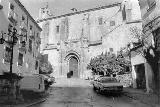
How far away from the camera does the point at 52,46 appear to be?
42.6 metres

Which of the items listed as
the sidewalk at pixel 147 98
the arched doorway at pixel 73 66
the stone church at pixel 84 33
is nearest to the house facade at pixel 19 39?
the stone church at pixel 84 33

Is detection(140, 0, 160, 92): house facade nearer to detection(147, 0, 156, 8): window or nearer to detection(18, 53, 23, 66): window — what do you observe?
detection(147, 0, 156, 8): window

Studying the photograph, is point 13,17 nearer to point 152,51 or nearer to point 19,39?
point 19,39

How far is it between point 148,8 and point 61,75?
26.9m

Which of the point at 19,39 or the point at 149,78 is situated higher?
the point at 19,39

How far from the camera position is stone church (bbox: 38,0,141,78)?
3678 cm

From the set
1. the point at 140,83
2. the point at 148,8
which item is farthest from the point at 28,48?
the point at 148,8

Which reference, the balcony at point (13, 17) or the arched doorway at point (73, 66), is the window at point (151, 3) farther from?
the arched doorway at point (73, 66)

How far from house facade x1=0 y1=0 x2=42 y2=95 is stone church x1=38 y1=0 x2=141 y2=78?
7.73 m

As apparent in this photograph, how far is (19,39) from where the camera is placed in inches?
1021

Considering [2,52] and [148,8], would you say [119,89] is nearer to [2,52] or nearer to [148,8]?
[148,8]

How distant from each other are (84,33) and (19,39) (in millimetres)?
22591

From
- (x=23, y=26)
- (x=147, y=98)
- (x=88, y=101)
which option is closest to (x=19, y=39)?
(x=23, y=26)

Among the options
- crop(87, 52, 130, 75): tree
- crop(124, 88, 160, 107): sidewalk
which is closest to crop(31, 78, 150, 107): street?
crop(124, 88, 160, 107): sidewalk
